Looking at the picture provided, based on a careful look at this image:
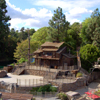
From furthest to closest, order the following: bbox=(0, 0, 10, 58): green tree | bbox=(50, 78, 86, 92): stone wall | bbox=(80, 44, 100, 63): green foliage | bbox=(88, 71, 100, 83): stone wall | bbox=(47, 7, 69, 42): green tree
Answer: bbox=(0, 0, 10, 58): green tree, bbox=(47, 7, 69, 42): green tree, bbox=(80, 44, 100, 63): green foliage, bbox=(88, 71, 100, 83): stone wall, bbox=(50, 78, 86, 92): stone wall

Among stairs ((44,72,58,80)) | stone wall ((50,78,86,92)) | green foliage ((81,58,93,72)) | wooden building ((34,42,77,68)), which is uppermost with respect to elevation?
wooden building ((34,42,77,68))

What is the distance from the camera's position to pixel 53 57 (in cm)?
3488

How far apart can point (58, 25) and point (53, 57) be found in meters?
13.9

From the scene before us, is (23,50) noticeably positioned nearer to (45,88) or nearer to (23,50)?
(23,50)

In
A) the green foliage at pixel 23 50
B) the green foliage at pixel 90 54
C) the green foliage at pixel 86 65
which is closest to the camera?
the green foliage at pixel 90 54

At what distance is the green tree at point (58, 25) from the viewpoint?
44.4 m

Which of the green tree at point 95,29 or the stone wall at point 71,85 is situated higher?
the green tree at point 95,29

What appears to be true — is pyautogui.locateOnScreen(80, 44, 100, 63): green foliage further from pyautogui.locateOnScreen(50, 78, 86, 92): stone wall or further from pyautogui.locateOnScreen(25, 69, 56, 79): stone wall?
pyautogui.locateOnScreen(25, 69, 56, 79): stone wall

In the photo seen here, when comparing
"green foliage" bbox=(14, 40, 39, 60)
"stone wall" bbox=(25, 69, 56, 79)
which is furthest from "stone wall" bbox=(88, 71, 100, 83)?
"green foliage" bbox=(14, 40, 39, 60)

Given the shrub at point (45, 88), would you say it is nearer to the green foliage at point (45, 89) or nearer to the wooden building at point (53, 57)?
the green foliage at point (45, 89)

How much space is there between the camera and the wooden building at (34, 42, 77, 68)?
3478 cm

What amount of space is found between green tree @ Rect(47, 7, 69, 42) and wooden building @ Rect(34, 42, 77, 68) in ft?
27.9

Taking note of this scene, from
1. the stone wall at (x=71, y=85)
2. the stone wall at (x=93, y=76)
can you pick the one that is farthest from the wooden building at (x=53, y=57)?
the stone wall at (x=71, y=85)

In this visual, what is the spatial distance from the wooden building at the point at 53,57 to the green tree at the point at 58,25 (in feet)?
27.9
